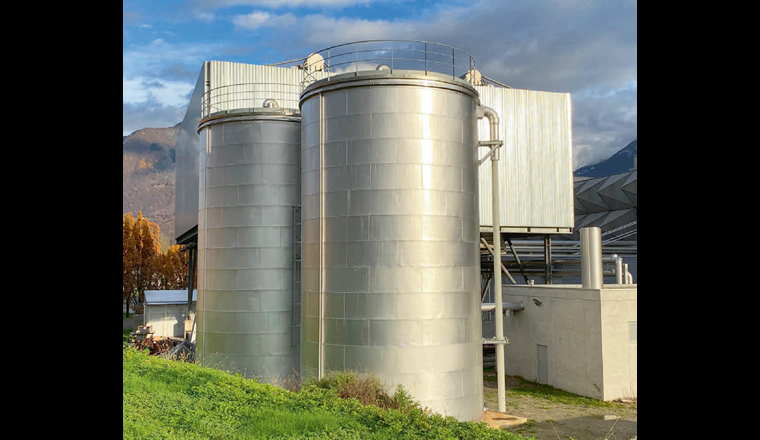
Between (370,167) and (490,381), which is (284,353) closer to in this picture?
(370,167)

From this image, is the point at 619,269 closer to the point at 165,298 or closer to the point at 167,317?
the point at 167,317

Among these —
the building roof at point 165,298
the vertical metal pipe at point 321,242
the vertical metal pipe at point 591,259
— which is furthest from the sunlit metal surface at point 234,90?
the vertical metal pipe at point 591,259

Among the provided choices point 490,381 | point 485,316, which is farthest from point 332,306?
point 485,316

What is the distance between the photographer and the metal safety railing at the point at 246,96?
80.4 ft

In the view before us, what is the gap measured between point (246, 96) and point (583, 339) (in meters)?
16.0

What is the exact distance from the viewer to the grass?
8.84 meters

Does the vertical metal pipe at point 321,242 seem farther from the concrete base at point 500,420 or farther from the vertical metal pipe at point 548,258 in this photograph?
the vertical metal pipe at point 548,258

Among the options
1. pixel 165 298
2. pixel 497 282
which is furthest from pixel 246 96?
pixel 165 298

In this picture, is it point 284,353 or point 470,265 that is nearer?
point 470,265

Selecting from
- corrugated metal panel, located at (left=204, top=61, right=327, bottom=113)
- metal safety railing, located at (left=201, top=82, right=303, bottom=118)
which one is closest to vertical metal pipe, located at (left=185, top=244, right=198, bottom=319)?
metal safety railing, located at (left=201, top=82, right=303, bottom=118)

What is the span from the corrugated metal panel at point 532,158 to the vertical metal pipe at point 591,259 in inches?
202

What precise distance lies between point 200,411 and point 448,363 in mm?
6399

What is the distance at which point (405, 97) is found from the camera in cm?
1446

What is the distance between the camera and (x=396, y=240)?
14062 millimetres
